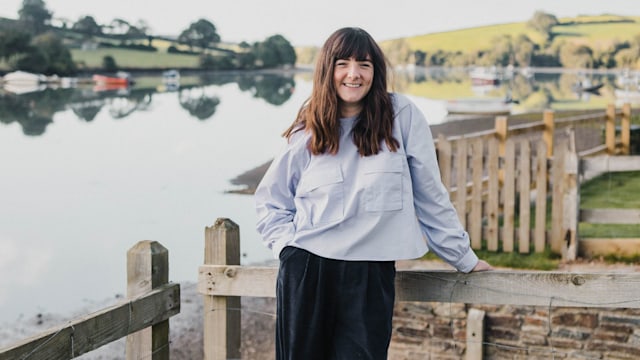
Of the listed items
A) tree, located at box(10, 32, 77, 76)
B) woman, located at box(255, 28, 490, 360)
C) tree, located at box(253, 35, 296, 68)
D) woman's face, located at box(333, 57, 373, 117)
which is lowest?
woman, located at box(255, 28, 490, 360)

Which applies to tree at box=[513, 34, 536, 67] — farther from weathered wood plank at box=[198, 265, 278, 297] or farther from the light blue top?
the light blue top

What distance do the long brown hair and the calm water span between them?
323 inches

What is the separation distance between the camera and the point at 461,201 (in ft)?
29.4

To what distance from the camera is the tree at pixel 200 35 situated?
13175 cm

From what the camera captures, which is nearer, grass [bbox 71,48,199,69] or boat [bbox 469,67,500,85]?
boat [bbox 469,67,500,85]

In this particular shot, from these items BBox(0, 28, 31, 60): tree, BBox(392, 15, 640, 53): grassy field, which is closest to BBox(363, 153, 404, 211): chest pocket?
BBox(392, 15, 640, 53): grassy field

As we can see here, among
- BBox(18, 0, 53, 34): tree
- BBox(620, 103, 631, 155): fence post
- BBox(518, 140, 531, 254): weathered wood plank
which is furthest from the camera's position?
BBox(18, 0, 53, 34): tree

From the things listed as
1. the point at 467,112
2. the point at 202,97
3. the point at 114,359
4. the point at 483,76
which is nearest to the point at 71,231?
the point at 114,359

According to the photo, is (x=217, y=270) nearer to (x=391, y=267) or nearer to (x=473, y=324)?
(x=391, y=267)

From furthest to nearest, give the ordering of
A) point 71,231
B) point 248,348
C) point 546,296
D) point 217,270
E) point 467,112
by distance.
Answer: point 467,112 → point 71,231 → point 248,348 → point 217,270 → point 546,296

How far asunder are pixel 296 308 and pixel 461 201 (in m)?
6.32

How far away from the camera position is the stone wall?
6.24 m

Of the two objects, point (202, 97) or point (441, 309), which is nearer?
point (441, 309)

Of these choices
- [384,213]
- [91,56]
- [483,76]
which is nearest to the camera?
[384,213]
